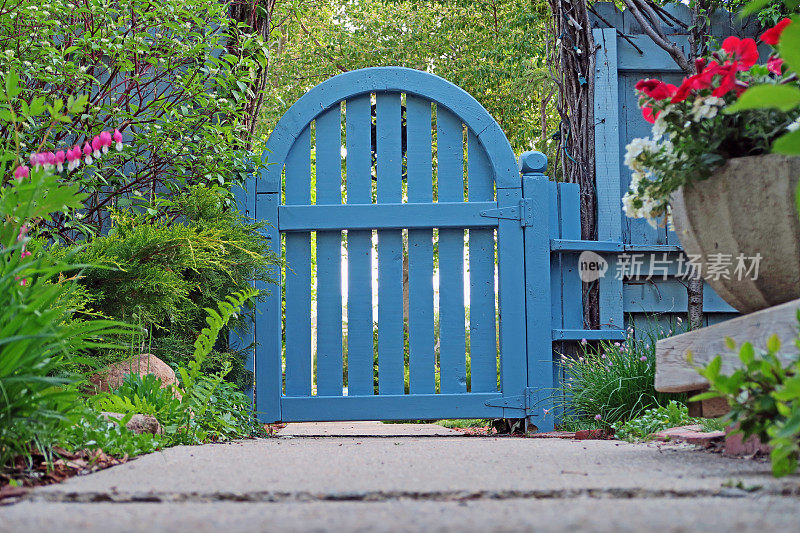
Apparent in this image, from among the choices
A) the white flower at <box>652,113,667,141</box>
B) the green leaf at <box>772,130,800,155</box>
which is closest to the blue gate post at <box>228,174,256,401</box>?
the white flower at <box>652,113,667,141</box>

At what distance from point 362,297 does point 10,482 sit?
7.92ft

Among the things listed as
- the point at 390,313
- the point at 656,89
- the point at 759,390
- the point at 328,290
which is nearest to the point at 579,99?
the point at 390,313

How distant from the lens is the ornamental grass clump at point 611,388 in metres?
3.33

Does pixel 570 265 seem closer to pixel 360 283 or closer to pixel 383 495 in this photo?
pixel 360 283

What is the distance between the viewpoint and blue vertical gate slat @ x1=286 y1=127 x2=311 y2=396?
12.2ft

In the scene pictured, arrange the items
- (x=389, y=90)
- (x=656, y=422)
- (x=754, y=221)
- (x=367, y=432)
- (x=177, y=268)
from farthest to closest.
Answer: (x=367, y=432), (x=389, y=90), (x=177, y=268), (x=656, y=422), (x=754, y=221)

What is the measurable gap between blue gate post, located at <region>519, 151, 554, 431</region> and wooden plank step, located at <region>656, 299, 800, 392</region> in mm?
1724

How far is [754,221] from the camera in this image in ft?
5.76

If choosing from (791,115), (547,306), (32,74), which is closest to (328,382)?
(547,306)

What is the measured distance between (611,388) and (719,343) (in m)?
1.63

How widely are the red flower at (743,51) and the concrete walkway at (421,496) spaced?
1012 mm

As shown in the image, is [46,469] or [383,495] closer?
[383,495]

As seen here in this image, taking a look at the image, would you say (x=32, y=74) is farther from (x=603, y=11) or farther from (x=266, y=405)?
(x=603, y=11)

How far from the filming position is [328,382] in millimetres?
3713
